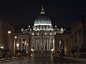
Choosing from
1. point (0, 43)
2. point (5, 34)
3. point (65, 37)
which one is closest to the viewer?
point (0, 43)

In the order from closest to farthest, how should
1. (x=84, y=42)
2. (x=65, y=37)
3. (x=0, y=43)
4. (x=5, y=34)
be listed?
(x=0, y=43) < (x=84, y=42) < (x=5, y=34) < (x=65, y=37)

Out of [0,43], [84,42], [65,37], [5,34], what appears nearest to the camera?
[0,43]

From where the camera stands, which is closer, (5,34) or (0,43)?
(0,43)

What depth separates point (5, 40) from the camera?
317ft

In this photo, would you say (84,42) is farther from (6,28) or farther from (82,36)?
(6,28)

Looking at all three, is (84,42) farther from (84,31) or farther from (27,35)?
(27,35)

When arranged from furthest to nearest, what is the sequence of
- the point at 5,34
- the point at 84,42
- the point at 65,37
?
the point at 65,37
the point at 5,34
the point at 84,42

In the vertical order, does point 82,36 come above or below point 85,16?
below

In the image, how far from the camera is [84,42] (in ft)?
303

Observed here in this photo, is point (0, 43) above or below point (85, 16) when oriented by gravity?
below

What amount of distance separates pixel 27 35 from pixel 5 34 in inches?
3063

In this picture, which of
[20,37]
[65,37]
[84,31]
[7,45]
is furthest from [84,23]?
[20,37]

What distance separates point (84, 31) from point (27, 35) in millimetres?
85485

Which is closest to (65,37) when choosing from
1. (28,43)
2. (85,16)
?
(28,43)
